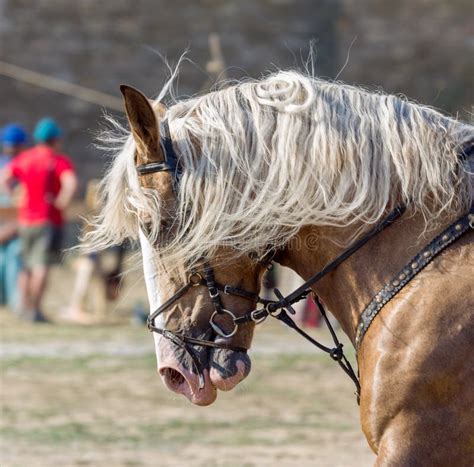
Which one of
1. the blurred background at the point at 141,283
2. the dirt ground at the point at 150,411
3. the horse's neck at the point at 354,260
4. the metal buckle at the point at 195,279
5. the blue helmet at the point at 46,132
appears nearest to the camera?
the horse's neck at the point at 354,260

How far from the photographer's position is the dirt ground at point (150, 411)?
21.2 ft

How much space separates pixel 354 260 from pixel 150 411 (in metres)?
4.72

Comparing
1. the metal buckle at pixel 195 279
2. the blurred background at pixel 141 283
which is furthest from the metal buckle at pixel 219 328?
the blurred background at pixel 141 283

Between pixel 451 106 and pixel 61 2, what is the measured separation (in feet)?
25.0

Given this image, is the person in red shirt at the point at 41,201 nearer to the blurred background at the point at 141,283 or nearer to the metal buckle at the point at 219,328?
the blurred background at the point at 141,283

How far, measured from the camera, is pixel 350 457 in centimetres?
638

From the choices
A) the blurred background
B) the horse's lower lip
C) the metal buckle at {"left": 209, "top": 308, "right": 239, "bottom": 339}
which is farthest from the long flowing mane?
the blurred background

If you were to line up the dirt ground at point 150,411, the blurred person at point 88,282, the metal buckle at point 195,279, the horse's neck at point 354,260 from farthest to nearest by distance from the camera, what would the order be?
the blurred person at point 88,282 < the dirt ground at point 150,411 < the metal buckle at point 195,279 < the horse's neck at point 354,260

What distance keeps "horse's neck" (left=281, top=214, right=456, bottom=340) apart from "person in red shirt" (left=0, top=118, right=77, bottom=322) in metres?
8.48

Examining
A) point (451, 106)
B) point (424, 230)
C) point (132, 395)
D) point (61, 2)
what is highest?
point (424, 230)

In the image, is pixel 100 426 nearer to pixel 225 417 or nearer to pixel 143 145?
pixel 225 417

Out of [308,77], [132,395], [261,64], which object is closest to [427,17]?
[261,64]

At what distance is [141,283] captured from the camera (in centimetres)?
1504

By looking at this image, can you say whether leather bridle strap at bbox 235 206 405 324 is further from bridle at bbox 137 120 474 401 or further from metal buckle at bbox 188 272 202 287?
metal buckle at bbox 188 272 202 287
